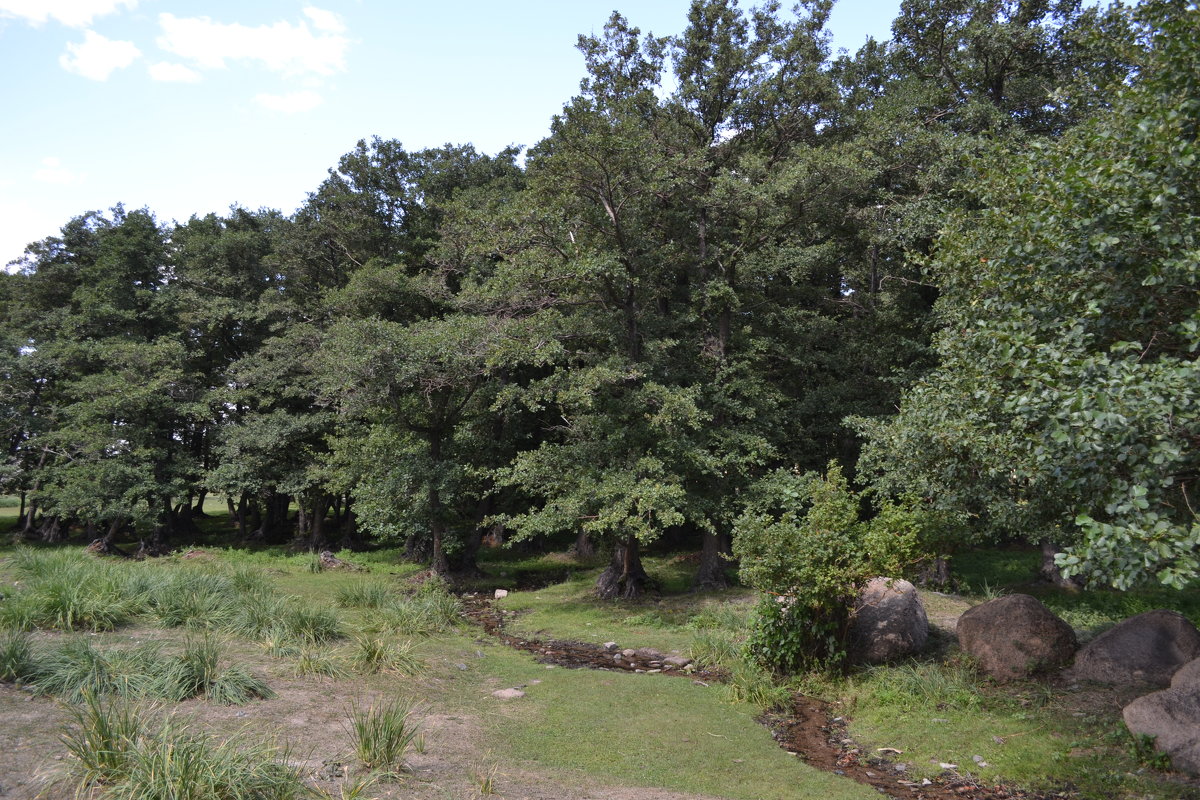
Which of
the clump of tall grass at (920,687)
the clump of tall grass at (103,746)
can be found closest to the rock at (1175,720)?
the clump of tall grass at (920,687)

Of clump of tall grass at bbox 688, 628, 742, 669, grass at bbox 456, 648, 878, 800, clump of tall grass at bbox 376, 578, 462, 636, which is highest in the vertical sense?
clump of tall grass at bbox 376, 578, 462, 636

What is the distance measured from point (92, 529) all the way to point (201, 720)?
31.9 meters

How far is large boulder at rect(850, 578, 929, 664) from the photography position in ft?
40.5

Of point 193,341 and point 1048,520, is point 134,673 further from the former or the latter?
point 193,341

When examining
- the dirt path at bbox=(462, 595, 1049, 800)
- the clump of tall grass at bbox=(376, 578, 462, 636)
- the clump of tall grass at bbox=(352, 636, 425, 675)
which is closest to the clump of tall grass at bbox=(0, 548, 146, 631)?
the clump of tall grass at bbox=(352, 636, 425, 675)

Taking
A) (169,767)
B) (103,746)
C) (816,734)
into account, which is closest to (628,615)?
(816,734)

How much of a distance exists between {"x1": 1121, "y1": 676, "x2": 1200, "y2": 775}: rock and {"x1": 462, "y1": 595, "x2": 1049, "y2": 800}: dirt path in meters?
1.56

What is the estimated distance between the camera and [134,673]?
349 inches

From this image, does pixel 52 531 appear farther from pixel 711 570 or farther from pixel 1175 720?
pixel 1175 720

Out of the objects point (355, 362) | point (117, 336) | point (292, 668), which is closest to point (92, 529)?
point (117, 336)

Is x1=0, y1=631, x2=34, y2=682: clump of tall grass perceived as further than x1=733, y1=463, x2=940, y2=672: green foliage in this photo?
No

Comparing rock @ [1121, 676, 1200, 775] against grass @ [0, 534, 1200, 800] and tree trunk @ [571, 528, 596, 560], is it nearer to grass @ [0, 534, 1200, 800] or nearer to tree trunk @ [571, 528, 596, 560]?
grass @ [0, 534, 1200, 800]

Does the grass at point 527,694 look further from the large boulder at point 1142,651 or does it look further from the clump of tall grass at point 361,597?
the large boulder at point 1142,651

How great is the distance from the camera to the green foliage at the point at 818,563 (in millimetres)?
11234
